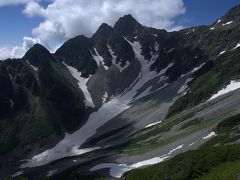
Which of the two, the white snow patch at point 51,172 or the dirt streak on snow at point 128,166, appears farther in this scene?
the white snow patch at point 51,172

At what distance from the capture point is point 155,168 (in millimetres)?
75625

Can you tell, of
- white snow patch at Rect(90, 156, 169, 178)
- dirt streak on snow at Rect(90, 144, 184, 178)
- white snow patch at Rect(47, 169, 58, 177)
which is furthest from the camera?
white snow patch at Rect(47, 169, 58, 177)

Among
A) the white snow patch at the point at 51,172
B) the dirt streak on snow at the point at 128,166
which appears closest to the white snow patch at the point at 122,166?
the dirt streak on snow at the point at 128,166

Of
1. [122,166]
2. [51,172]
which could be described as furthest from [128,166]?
[51,172]

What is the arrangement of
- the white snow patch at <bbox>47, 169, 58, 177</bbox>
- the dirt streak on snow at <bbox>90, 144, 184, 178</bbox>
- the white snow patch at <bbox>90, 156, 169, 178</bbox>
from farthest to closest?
the white snow patch at <bbox>47, 169, 58, 177</bbox> < the dirt streak on snow at <bbox>90, 144, 184, 178</bbox> < the white snow patch at <bbox>90, 156, 169, 178</bbox>

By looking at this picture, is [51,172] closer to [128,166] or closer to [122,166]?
[122,166]

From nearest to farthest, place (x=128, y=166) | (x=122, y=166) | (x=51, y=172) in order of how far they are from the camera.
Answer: (x=128, y=166) → (x=122, y=166) → (x=51, y=172)

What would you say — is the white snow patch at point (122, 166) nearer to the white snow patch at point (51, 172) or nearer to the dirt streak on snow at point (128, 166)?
the dirt streak on snow at point (128, 166)

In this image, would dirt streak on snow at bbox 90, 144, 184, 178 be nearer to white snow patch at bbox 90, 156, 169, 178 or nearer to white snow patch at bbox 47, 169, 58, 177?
white snow patch at bbox 90, 156, 169, 178

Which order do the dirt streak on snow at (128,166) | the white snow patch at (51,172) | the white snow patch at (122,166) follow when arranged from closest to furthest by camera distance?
1. the white snow patch at (122,166)
2. the dirt streak on snow at (128,166)
3. the white snow patch at (51,172)

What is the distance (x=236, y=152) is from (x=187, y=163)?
7.44 m

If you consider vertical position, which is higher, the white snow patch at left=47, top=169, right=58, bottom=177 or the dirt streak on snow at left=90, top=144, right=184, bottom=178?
the white snow patch at left=47, top=169, right=58, bottom=177

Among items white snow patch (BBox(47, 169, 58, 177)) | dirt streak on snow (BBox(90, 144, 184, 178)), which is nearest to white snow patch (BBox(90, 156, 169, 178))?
dirt streak on snow (BBox(90, 144, 184, 178))

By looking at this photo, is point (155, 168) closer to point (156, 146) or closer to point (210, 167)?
point (210, 167)
